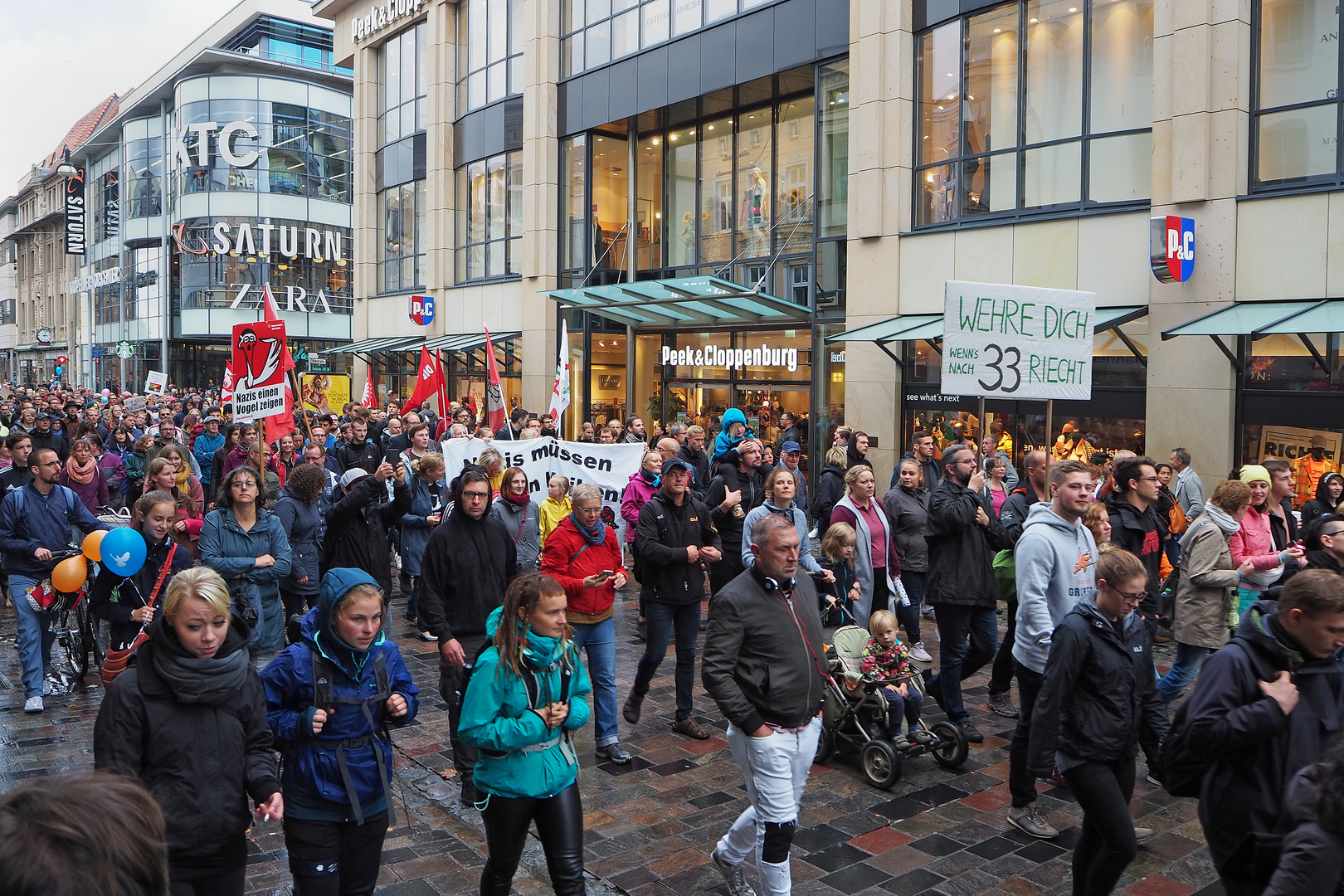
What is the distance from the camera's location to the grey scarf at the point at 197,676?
366cm

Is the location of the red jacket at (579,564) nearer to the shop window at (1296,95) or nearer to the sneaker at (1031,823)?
the sneaker at (1031,823)

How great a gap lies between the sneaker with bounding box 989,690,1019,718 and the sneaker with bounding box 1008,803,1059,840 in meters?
2.17

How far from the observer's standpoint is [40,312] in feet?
286

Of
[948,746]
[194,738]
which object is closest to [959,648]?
[948,746]

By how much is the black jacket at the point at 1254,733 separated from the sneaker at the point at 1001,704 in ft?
15.0

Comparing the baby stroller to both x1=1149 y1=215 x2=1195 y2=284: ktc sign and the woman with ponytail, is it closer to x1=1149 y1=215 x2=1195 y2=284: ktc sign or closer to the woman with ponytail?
the woman with ponytail

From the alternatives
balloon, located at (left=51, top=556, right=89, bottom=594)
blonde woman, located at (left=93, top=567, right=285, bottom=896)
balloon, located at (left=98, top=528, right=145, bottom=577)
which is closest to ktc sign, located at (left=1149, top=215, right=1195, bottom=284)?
balloon, located at (left=98, top=528, right=145, bottom=577)

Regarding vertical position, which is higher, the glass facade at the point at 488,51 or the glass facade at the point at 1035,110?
the glass facade at the point at 488,51

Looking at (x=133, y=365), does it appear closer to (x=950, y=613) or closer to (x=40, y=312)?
(x=40, y=312)

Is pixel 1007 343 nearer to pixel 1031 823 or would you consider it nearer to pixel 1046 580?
pixel 1046 580

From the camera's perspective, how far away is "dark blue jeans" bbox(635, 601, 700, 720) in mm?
7641

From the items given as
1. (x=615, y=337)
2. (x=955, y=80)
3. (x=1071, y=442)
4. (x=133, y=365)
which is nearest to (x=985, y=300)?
(x=1071, y=442)

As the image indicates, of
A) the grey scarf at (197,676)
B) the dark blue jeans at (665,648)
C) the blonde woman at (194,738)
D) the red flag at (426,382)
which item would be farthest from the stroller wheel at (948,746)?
the red flag at (426,382)

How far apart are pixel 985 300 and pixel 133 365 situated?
64273 millimetres
